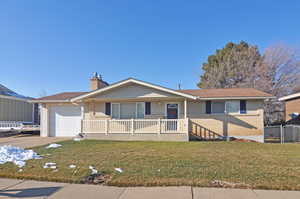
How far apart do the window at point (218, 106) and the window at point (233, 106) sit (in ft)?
1.00

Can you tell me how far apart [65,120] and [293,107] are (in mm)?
18461

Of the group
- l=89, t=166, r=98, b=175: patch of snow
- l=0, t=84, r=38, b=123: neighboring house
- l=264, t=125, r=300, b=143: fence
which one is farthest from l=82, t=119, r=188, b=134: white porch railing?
l=0, t=84, r=38, b=123: neighboring house

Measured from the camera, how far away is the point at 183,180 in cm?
388

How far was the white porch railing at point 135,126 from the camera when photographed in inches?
420

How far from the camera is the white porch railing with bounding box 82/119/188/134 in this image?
1067cm

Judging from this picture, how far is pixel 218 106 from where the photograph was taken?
1174 cm

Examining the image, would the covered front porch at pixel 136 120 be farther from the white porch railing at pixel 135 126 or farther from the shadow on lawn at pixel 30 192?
the shadow on lawn at pixel 30 192

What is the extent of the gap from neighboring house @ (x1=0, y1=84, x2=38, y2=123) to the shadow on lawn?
14310 millimetres

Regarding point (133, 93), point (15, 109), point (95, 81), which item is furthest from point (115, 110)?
point (15, 109)

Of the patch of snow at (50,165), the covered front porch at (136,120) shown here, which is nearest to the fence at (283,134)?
→ the covered front porch at (136,120)

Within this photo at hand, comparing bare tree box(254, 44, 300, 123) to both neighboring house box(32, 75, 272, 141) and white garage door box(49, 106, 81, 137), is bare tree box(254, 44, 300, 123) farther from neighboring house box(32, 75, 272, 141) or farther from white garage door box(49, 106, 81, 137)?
white garage door box(49, 106, 81, 137)

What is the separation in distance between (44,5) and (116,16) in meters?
5.12

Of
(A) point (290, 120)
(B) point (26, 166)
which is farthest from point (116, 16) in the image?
(A) point (290, 120)

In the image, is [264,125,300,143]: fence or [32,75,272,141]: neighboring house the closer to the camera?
[32,75,272,141]: neighboring house
